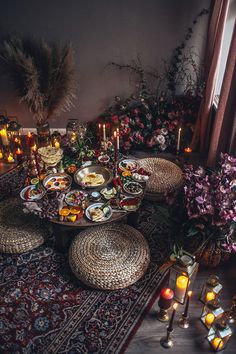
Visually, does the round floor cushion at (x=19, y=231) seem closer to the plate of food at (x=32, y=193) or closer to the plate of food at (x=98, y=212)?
the plate of food at (x=32, y=193)

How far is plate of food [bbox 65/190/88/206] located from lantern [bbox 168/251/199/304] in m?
0.90

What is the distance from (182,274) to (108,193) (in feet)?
2.96

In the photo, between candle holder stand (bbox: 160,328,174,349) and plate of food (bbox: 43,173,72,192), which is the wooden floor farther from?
plate of food (bbox: 43,173,72,192)

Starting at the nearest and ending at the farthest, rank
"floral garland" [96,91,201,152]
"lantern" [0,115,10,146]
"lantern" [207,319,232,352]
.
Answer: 1. "lantern" [207,319,232,352]
2. "lantern" [0,115,10,146]
3. "floral garland" [96,91,201,152]

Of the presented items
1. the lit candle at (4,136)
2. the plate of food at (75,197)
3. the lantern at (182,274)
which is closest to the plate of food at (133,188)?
the plate of food at (75,197)

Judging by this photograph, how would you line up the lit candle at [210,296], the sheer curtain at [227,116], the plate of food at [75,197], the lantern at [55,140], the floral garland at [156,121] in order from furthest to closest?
the floral garland at [156,121] < the lantern at [55,140] < the sheer curtain at [227,116] < the plate of food at [75,197] < the lit candle at [210,296]

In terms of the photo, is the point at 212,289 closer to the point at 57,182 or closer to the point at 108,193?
the point at 108,193

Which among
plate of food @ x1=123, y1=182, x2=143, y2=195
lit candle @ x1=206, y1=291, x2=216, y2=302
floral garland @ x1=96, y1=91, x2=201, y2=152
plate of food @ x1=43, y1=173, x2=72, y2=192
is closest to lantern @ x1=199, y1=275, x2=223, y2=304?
lit candle @ x1=206, y1=291, x2=216, y2=302

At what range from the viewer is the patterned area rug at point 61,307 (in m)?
2.12

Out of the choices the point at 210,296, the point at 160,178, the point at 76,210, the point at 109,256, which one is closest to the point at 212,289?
the point at 210,296

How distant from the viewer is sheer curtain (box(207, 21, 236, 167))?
111 inches

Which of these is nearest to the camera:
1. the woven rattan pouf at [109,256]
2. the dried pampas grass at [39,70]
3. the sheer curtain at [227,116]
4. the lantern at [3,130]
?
the woven rattan pouf at [109,256]

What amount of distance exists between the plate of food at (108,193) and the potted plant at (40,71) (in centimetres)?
146

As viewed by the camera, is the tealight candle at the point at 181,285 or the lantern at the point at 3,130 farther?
the lantern at the point at 3,130
